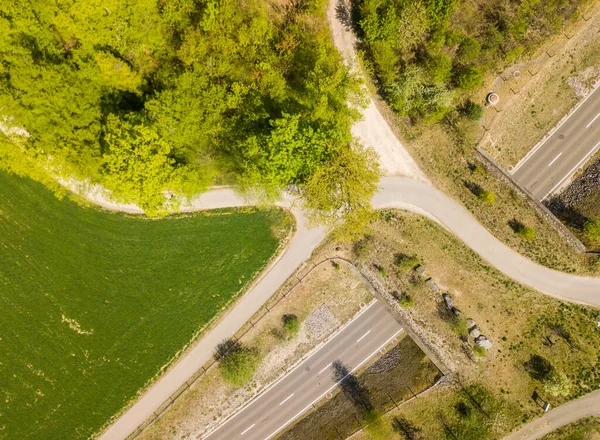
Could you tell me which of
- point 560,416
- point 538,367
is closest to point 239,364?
point 538,367

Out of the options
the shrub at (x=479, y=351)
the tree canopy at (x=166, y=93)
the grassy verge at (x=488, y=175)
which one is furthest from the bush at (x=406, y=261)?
the tree canopy at (x=166, y=93)

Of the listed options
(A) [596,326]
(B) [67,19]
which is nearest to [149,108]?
(B) [67,19]

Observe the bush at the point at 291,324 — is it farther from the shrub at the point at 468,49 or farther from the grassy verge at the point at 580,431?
the shrub at the point at 468,49

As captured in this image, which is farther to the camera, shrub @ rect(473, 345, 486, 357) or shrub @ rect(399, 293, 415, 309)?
shrub @ rect(399, 293, 415, 309)

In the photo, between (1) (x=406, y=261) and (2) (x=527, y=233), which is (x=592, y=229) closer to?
(2) (x=527, y=233)

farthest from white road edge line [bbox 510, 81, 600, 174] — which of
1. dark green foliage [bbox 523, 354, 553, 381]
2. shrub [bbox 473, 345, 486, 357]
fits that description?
dark green foliage [bbox 523, 354, 553, 381]

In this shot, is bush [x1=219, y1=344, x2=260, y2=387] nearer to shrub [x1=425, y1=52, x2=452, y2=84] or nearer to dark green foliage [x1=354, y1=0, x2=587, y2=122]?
dark green foliage [x1=354, y1=0, x2=587, y2=122]

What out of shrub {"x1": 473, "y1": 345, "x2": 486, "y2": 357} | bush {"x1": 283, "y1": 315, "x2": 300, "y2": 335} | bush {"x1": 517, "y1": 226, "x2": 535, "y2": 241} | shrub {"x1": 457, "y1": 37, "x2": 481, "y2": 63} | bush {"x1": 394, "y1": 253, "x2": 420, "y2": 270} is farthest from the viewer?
bush {"x1": 283, "y1": 315, "x2": 300, "y2": 335}
